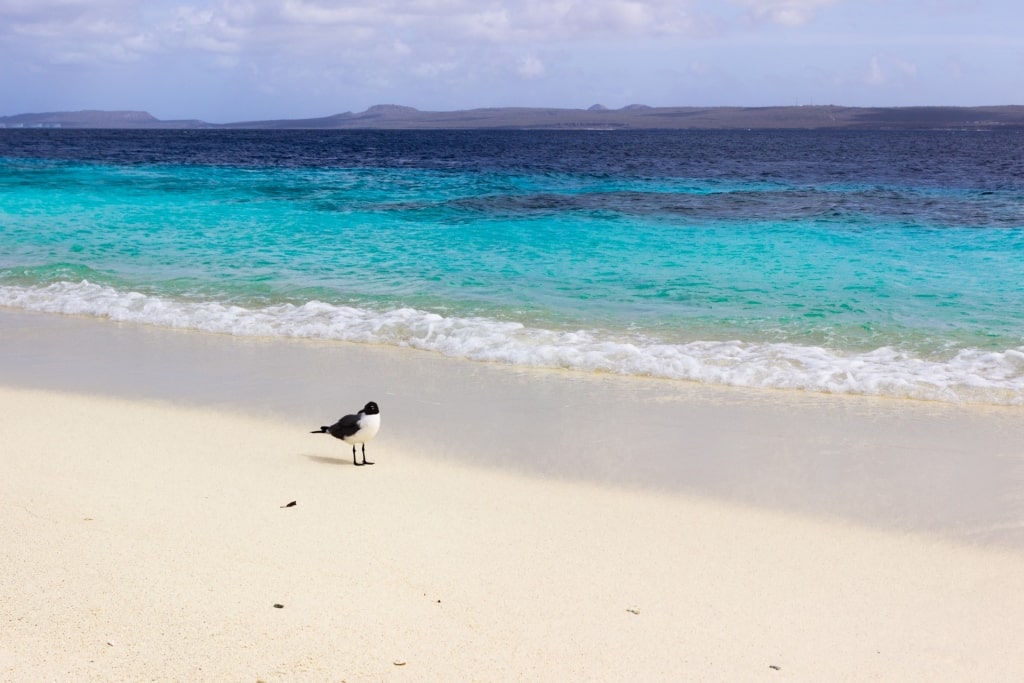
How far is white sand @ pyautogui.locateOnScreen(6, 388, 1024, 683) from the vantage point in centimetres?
376

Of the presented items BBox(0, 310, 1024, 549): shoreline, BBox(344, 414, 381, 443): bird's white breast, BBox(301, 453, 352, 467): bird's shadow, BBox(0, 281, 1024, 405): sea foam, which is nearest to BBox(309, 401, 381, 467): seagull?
BBox(344, 414, 381, 443): bird's white breast

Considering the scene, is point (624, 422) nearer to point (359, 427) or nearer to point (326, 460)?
point (359, 427)

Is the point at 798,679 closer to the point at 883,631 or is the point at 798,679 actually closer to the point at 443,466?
the point at 883,631

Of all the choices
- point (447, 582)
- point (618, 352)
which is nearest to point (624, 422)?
point (618, 352)

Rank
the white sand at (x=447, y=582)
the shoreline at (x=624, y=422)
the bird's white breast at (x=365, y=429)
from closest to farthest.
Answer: the white sand at (x=447, y=582) → the shoreline at (x=624, y=422) → the bird's white breast at (x=365, y=429)

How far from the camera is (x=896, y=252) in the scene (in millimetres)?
16641

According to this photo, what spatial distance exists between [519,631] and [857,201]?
23.9 metres

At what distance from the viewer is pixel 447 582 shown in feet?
14.6

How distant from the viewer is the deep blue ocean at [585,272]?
967 centimetres

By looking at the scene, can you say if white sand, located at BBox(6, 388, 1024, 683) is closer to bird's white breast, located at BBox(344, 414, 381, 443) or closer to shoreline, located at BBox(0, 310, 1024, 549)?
bird's white breast, located at BBox(344, 414, 381, 443)

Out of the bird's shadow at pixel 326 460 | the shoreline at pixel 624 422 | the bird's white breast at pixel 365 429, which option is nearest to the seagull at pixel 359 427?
the bird's white breast at pixel 365 429

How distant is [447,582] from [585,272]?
34.2ft

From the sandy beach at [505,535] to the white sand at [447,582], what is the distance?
0.06 feet

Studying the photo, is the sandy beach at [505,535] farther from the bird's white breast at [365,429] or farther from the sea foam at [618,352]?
the sea foam at [618,352]
